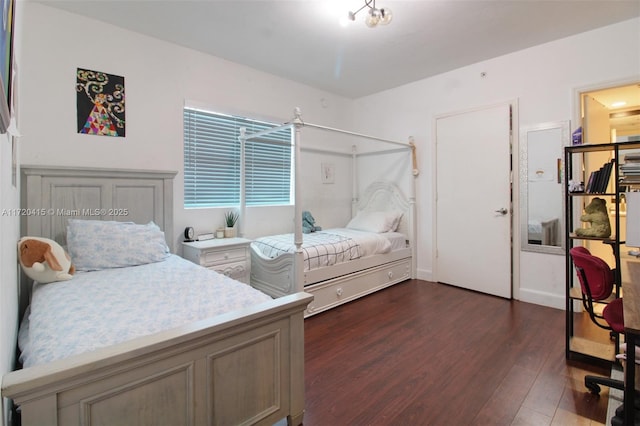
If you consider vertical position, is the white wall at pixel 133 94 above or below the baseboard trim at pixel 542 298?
above

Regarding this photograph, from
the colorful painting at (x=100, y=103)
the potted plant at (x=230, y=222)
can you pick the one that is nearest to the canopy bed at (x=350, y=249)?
the potted plant at (x=230, y=222)

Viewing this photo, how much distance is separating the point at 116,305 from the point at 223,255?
1470mm

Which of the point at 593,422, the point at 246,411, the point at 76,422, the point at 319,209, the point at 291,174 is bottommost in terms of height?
the point at 593,422

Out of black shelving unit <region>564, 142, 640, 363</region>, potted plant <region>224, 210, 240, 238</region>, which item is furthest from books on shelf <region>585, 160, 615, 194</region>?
potted plant <region>224, 210, 240, 238</region>

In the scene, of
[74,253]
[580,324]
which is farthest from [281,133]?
[580,324]

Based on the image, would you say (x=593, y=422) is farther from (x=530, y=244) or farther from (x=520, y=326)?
(x=530, y=244)

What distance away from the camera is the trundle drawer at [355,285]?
311cm

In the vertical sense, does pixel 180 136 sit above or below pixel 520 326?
above

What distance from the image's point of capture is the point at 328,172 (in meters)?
4.66

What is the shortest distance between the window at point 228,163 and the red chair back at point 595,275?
302 cm

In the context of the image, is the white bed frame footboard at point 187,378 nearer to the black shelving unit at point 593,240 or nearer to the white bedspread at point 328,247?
the white bedspread at point 328,247

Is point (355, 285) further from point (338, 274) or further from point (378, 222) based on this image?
point (378, 222)

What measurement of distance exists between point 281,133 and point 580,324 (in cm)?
371

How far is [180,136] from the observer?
10.6 feet
